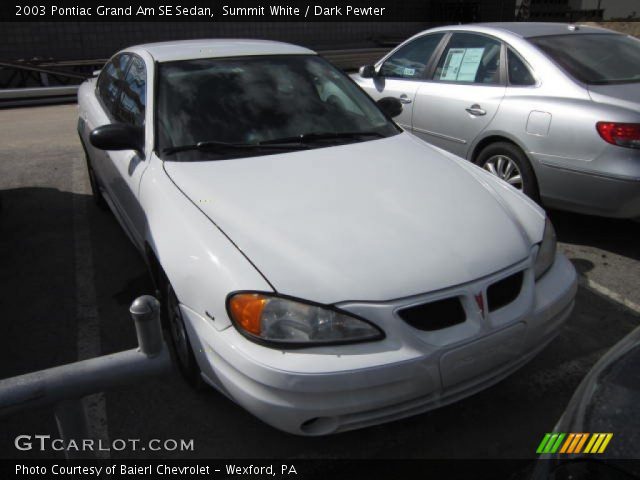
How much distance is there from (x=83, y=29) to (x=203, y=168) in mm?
14528

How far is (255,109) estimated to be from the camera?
326cm

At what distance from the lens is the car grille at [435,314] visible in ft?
7.01

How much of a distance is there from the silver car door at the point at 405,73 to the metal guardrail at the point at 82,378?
14.1 ft

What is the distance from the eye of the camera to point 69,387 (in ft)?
4.72

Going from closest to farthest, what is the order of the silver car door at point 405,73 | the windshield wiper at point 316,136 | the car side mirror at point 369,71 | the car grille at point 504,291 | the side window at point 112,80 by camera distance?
the car grille at point 504,291, the windshield wiper at point 316,136, the side window at point 112,80, the silver car door at point 405,73, the car side mirror at point 369,71

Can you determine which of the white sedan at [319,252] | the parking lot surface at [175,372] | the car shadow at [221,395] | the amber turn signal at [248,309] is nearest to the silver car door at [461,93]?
the parking lot surface at [175,372]

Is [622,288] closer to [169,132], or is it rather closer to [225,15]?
→ [169,132]

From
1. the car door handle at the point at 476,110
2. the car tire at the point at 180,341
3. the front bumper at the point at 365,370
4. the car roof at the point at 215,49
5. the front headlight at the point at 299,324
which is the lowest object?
the car tire at the point at 180,341

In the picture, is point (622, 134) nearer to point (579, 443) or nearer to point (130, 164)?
point (579, 443)

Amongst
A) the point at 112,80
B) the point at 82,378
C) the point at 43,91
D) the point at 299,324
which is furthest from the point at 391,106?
the point at 43,91

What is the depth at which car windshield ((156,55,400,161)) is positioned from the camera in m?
3.08

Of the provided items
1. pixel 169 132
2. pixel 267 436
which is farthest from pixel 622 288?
pixel 169 132

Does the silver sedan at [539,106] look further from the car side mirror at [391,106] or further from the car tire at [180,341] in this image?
the car tire at [180,341]

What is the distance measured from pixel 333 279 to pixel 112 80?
318 centimetres
